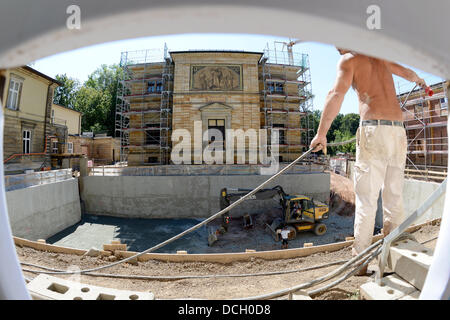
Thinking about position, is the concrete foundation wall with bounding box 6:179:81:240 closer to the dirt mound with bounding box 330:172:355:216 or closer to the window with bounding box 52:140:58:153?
the window with bounding box 52:140:58:153

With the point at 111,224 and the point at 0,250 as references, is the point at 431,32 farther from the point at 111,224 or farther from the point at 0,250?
the point at 111,224

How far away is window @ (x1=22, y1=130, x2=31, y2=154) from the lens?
53.1ft

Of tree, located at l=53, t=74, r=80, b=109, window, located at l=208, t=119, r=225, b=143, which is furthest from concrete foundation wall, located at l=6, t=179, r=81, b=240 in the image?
tree, located at l=53, t=74, r=80, b=109

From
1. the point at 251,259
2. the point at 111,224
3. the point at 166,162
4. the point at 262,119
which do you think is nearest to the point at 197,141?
the point at 166,162

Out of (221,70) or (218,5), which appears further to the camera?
(221,70)

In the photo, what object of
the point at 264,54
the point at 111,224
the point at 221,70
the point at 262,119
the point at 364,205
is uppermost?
the point at 264,54

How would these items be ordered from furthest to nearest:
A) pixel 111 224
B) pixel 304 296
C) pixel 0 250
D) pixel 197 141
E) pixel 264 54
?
pixel 264 54 → pixel 197 141 → pixel 111 224 → pixel 304 296 → pixel 0 250

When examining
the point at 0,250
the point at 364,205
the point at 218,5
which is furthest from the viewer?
the point at 364,205

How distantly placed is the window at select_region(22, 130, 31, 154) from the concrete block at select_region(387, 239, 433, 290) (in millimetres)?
21903

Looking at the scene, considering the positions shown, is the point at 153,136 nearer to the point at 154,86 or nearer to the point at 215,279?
the point at 154,86

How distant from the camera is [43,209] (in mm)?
10734

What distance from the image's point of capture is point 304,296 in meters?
1.65

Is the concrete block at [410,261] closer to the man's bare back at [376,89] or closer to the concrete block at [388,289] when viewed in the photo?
the concrete block at [388,289]

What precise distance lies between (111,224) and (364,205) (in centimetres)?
1371
